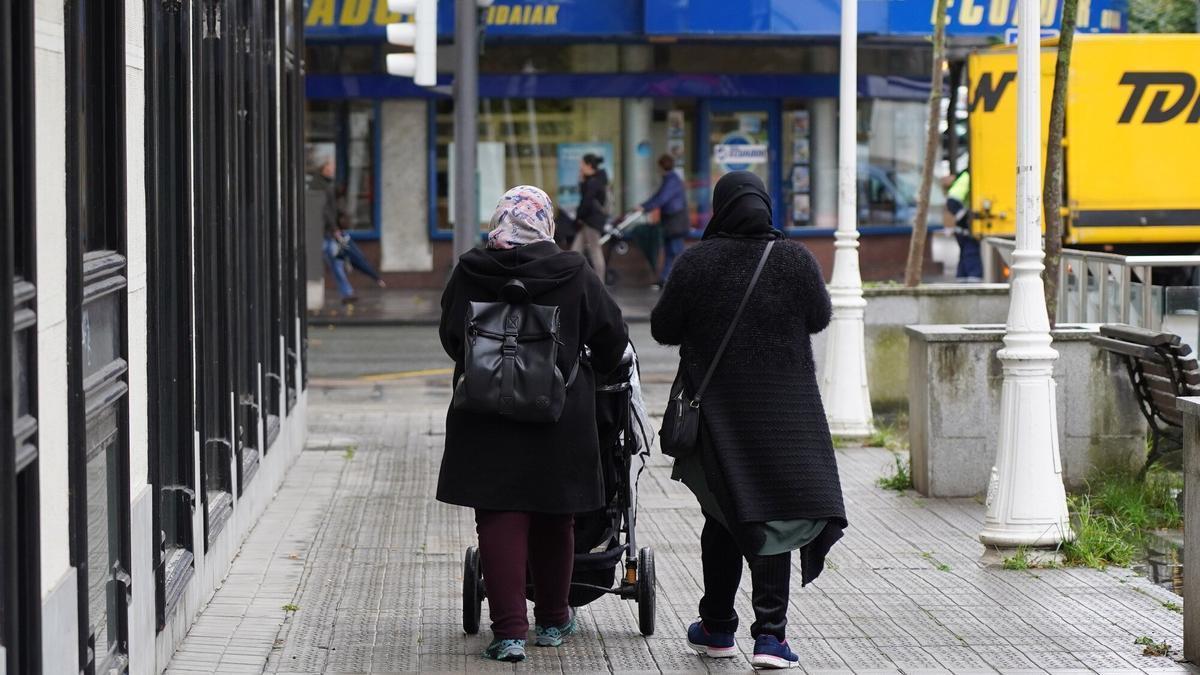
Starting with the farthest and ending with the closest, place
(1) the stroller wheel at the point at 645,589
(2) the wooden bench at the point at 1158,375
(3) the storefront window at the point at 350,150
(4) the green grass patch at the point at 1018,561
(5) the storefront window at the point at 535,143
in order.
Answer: (5) the storefront window at the point at 535,143 → (3) the storefront window at the point at 350,150 → (2) the wooden bench at the point at 1158,375 → (4) the green grass patch at the point at 1018,561 → (1) the stroller wheel at the point at 645,589

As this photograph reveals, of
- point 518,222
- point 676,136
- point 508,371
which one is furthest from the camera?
point 676,136

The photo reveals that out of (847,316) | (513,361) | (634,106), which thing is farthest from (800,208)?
(513,361)

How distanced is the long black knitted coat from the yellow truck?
1479 centimetres

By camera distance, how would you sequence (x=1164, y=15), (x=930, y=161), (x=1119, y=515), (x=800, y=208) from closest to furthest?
(x=1119, y=515) < (x=930, y=161) < (x=1164, y=15) < (x=800, y=208)

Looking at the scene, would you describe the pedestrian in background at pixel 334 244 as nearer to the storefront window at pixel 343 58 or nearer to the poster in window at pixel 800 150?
the storefront window at pixel 343 58

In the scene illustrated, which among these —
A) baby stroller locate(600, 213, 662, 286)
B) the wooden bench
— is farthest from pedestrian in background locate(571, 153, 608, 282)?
the wooden bench

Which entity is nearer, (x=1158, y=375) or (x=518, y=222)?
(x=518, y=222)

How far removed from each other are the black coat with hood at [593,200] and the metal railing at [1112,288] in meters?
11.4

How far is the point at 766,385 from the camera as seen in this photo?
6.15 metres

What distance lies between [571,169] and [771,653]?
2131cm

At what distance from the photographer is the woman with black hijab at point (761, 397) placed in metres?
6.12

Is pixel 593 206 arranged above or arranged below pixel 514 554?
above

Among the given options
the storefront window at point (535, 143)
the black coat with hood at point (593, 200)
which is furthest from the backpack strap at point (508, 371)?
the storefront window at point (535, 143)

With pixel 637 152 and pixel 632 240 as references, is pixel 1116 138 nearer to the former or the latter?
pixel 632 240
